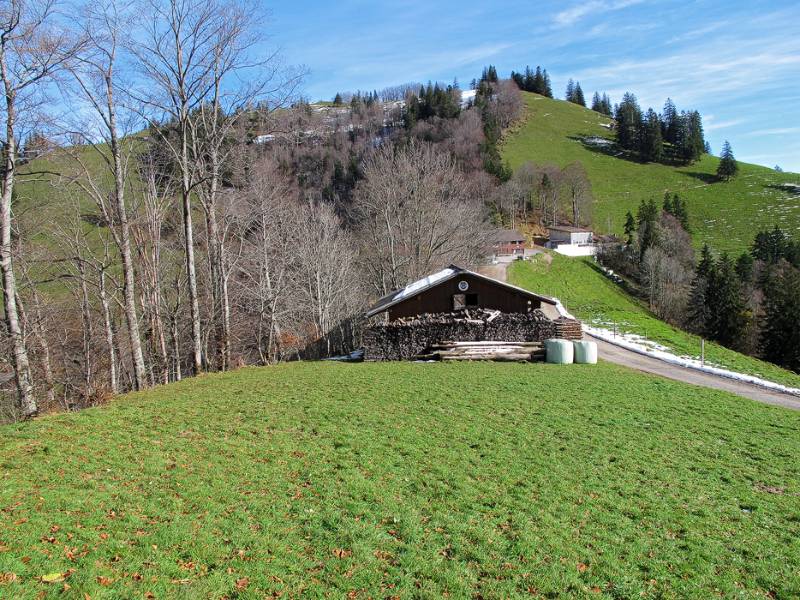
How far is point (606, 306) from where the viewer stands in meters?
48.9

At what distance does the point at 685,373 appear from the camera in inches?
890

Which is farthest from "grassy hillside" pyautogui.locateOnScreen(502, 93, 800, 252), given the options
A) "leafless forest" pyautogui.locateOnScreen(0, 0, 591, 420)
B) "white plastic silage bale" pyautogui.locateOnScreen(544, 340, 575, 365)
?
"white plastic silage bale" pyautogui.locateOnScreen(544, 340, 575, 365)

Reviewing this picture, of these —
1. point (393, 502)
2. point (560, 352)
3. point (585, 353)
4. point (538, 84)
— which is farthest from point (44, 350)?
point (538, 84)

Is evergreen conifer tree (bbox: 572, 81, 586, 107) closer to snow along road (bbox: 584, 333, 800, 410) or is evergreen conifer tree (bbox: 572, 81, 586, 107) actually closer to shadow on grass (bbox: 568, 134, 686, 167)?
shadow on grass (bbox: 568, 134, 686, 167)

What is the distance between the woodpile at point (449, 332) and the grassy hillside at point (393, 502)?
11408 mm

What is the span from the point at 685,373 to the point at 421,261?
24.5 meters

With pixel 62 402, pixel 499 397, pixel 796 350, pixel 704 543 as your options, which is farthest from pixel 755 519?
pixel 796 350

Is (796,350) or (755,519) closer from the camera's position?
(755,519)

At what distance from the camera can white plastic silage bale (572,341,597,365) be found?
74.9 feet

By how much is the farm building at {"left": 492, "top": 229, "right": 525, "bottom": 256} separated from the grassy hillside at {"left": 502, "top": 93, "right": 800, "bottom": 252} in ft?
67.3

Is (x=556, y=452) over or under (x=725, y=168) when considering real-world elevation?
under

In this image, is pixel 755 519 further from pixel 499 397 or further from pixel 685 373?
pixel 685 373

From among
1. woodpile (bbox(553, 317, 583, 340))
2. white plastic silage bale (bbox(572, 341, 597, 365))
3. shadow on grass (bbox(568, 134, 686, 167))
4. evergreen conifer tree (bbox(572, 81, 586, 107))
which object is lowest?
white plastic silage bale (bbox(572, 341, 597, 365))

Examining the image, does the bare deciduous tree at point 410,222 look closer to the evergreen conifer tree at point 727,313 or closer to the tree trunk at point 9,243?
the tree trunk at point 9,243
